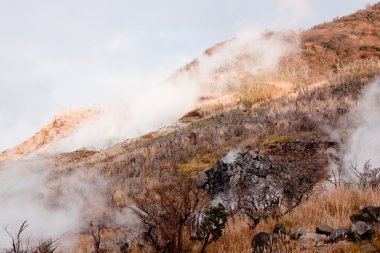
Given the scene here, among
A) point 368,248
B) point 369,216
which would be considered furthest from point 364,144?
point 368,248

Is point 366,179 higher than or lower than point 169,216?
lower

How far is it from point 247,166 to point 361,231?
972 centimetres

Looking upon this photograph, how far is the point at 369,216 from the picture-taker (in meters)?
3.85

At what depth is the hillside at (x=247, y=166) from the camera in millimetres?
4832

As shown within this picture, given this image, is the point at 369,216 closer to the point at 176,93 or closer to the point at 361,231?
the point at 361,231

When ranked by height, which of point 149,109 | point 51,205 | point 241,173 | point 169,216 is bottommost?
point 51,205

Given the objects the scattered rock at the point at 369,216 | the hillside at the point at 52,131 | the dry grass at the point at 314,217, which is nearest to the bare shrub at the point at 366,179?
the dry grass at the point at 314,217

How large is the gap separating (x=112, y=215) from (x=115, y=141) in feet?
75.4

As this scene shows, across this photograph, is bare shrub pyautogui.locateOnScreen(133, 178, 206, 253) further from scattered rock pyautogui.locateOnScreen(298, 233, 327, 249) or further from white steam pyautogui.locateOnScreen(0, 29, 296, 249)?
white steam pyautogui.locateOnScreen(0, 29, 296, 249)

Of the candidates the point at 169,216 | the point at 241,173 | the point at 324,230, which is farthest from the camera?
the point at 241,173

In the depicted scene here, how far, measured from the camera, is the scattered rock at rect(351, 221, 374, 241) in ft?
11.8

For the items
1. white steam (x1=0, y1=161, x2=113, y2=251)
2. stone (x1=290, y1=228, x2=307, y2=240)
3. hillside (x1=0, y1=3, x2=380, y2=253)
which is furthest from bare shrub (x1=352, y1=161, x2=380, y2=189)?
white steam (x1=0, y1=161, x2=113, y2=251)

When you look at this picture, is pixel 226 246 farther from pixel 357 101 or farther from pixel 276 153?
pixel 357 101

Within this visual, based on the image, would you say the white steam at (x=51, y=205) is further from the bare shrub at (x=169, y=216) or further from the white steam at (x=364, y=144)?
the white steam at (x=364, y=144)
